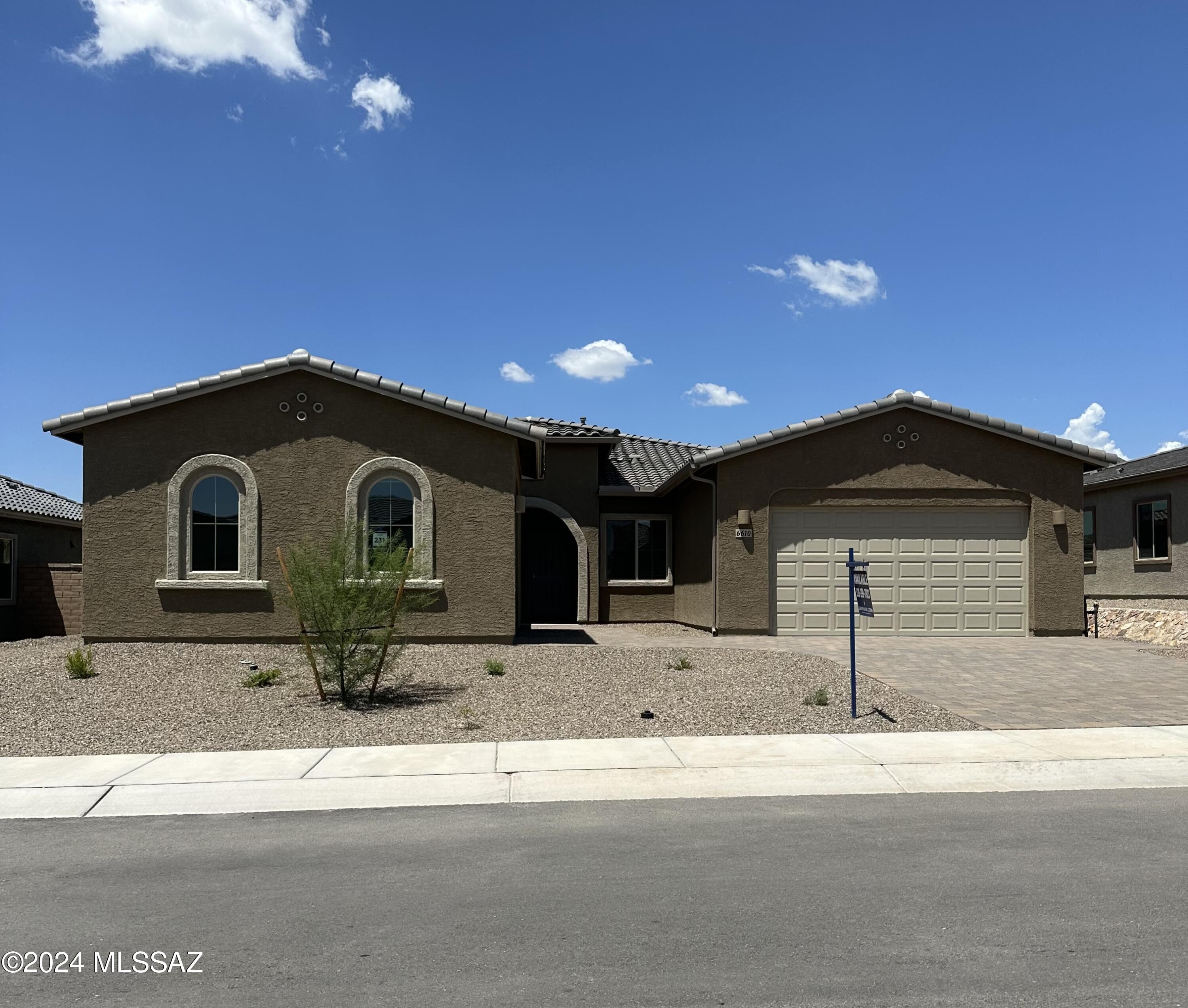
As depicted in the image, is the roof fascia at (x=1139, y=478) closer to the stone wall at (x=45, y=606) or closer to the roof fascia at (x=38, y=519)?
the stone wall at (x=45, y=606)

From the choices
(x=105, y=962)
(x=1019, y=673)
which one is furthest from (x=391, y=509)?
(x=105, y=962)

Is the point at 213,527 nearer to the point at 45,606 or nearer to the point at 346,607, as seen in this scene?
the point at 45,606

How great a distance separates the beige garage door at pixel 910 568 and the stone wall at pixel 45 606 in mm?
13945

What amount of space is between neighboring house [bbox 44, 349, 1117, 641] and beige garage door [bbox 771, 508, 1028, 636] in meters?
0.04

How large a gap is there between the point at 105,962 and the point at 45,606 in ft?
56.6

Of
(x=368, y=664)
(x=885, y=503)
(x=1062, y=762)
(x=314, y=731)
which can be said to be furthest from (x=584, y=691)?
(x=885, y=503)

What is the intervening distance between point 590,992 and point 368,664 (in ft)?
25.9

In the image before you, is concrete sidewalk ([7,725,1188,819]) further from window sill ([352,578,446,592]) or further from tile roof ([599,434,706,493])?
tile roof ([599,434,706,493])

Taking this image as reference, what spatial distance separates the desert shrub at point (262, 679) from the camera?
12.4 metres

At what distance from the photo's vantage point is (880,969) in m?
4.35

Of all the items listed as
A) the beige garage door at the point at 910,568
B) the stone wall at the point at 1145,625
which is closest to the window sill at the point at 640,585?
the beige garage door at the point at 910,568

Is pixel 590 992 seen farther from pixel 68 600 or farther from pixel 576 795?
pixel 68 600

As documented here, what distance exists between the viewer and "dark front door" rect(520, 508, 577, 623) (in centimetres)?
2509

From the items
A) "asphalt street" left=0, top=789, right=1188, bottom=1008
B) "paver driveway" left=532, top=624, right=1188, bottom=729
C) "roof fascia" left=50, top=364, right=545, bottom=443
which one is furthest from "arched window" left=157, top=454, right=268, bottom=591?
"asphalt street" left=0, top=789, right=1188, bottom=1008
